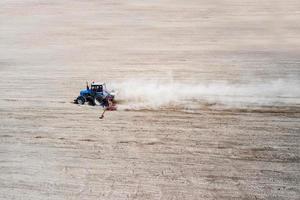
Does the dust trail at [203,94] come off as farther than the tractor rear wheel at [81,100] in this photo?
No

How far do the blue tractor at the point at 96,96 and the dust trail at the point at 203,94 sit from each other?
802mm

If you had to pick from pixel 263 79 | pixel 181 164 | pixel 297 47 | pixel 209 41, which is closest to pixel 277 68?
pixel 263 79

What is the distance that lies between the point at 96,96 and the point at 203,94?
594 centimetres

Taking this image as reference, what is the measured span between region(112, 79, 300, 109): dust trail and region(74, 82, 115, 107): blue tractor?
2.63 feet

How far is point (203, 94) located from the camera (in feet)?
77.6

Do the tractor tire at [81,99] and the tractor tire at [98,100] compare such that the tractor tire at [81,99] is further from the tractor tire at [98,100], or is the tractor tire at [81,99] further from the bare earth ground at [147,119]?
the tractor tire at [98,100]

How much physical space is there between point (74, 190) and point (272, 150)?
8430mm

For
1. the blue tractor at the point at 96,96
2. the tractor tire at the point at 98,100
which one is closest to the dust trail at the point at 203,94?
the blue tractor at the point at 96,96

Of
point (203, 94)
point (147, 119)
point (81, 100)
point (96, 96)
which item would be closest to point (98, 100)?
point (96, 96)

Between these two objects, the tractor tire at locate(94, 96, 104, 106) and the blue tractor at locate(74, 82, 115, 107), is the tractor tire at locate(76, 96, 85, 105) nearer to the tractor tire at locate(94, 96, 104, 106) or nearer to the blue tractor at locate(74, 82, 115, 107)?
the blue tractor at locate(74, 82, 115, 107)

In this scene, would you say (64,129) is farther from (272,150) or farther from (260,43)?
(260,43)

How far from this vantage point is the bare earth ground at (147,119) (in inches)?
643

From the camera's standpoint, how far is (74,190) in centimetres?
1608

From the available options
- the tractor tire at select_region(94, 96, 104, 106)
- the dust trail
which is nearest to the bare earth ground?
the tractor tire at select_region(94, 96, 104, 106)
